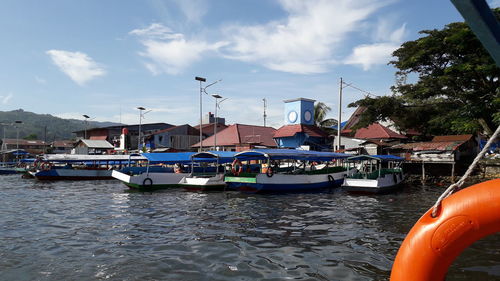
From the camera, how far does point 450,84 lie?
89.1 ft

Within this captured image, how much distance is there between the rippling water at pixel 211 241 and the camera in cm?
725

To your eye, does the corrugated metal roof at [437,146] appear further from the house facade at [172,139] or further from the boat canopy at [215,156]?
the house facade at [172,139]

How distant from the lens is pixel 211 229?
11.2 meters

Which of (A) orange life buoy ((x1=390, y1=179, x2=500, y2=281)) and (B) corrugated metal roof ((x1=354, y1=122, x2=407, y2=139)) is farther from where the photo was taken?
(B) corrugated metal roof ((x1=354, y1=122, x2=407, y2=139))

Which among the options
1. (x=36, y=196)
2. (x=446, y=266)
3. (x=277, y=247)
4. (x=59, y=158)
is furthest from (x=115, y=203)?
(x=59, y=158)

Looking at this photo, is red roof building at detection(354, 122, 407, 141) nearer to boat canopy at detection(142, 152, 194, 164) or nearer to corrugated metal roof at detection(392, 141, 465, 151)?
corrugated metal roof at detection(392, 141, 465, 151)

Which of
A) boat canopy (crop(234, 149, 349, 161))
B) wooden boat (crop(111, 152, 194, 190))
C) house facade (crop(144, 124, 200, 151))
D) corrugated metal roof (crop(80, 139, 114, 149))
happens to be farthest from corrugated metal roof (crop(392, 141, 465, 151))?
corrugated metal roof (crop(80, 139, 114, 149))

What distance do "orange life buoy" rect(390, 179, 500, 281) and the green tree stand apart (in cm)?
2322

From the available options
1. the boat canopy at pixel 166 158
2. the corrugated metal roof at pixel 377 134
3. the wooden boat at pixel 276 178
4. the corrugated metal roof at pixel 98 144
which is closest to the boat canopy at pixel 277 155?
the wooden boat at pixel 276 178

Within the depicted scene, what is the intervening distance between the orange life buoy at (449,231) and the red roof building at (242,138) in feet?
115

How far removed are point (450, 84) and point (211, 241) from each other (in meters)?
25.4

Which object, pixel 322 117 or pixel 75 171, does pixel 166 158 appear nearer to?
pixel 75 171

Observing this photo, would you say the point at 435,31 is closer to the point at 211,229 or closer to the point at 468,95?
the point at 468,95

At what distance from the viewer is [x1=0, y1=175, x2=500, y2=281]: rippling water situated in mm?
7250
